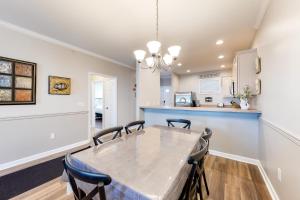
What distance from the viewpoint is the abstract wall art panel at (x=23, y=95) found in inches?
101

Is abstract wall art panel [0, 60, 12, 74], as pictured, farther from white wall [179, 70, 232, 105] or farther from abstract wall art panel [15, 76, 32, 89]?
white wall [179, 70, 232, 105]

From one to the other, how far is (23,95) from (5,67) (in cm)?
54

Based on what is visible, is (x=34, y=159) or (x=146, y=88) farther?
(x=146, y=88)

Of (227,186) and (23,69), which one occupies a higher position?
(23,69)

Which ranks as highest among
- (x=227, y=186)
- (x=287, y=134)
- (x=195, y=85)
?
(x=195, y=85)

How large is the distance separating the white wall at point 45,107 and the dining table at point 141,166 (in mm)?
2267

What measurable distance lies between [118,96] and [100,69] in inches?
45.4

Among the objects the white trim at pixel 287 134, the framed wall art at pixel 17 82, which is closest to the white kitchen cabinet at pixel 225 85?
the white trim at pixel 287 134

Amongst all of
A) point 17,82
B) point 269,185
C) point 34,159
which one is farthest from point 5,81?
point 269,185

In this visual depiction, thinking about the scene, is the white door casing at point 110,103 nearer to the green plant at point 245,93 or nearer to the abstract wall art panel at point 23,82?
the abstract wall art panel at point 23,82

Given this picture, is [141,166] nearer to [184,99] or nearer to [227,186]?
[227,186]

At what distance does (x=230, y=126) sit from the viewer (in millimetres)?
2859

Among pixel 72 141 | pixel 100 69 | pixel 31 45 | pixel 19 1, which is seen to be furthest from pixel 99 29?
pixel 72 141

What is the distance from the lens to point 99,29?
260 centimetres
